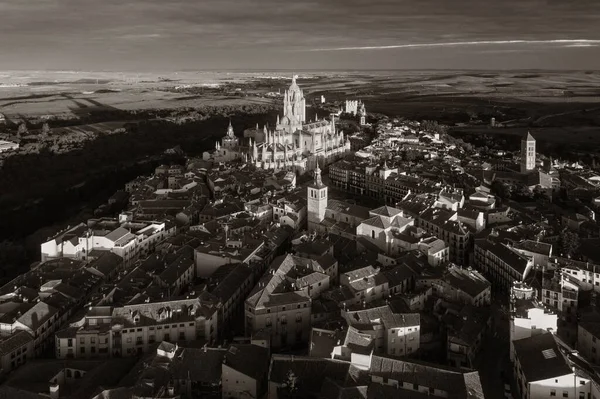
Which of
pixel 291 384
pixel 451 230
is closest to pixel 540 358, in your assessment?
pixel 291 384

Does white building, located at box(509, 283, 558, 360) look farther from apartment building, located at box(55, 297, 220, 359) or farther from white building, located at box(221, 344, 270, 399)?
apartment building, located at box(55, 297, 220, 359)

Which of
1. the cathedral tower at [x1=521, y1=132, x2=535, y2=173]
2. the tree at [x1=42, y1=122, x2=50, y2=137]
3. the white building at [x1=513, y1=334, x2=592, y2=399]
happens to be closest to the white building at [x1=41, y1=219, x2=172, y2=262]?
the white building at [x1=513, y1=334, x2=592, y2=399]

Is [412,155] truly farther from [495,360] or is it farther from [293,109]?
[495,360]

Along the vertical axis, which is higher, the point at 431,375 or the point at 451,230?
the point at 451,230

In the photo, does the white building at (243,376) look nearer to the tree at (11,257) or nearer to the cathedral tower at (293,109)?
the tree at (11,257)

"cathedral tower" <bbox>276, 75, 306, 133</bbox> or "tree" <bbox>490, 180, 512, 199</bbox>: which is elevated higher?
"cathedral tower" <bbox>276, 75, 306, 133</bbox>

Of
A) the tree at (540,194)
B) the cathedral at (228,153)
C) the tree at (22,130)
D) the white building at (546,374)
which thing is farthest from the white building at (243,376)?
the tree at (22,130)

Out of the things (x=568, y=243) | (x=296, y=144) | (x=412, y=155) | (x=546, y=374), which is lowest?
(x=546, y=374)
